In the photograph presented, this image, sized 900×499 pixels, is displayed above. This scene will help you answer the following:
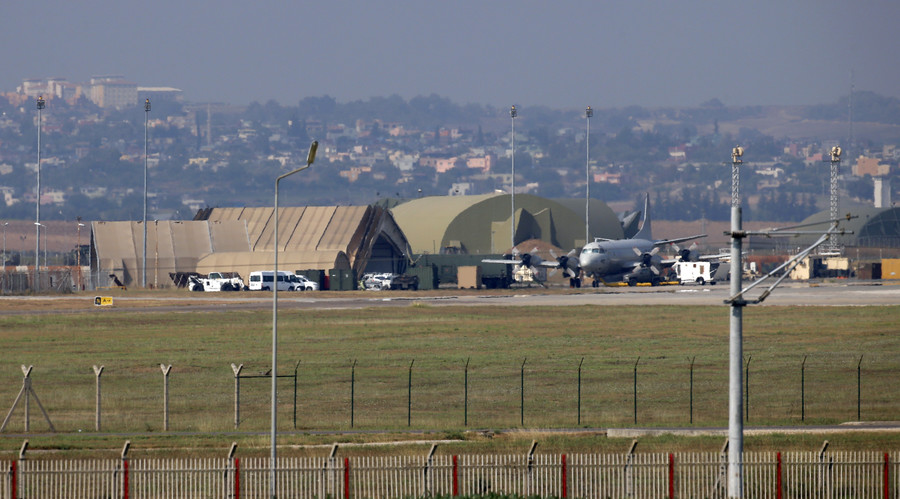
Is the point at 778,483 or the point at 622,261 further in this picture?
the point at 622,261

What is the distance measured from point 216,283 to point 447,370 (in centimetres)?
7872

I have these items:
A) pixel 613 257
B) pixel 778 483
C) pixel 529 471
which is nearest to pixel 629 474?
pixel 529 471

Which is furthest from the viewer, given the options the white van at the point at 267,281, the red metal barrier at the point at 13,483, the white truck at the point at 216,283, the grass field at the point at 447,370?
the white truck at the point at 216,283

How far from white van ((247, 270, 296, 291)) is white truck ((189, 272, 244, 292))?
5.14 feet

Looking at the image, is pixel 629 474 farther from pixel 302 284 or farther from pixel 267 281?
pixel 267 281

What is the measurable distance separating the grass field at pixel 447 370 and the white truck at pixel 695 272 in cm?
5387

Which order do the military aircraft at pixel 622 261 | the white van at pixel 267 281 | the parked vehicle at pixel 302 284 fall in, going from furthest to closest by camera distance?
the military aircraft at pixel 622 261 → the parked vehicle at pixel 302 284 → the white van at pixel 267 281

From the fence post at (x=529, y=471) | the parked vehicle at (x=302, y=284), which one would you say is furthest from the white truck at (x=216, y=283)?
the fence post at (x=529, y=471)

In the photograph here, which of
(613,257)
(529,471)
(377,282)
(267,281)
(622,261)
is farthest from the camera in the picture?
(377,282)

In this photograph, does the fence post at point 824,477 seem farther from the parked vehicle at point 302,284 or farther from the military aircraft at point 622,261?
the parked vehicle at point 302,284

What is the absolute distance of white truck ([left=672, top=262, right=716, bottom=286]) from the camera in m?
138

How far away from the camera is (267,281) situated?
125m

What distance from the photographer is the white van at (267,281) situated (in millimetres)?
123250

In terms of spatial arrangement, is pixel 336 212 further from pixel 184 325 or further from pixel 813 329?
pixel 813 329
